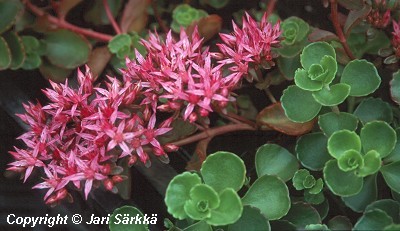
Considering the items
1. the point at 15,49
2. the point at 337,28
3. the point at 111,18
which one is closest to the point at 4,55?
the point at 15,49

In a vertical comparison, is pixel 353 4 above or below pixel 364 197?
above

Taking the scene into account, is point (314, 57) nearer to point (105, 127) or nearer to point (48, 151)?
point (105, 127)

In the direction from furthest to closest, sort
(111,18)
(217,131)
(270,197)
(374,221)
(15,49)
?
(111,18), (15,49), (217,131), (270,197), (374,221)

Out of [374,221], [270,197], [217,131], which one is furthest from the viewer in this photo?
[217,131]

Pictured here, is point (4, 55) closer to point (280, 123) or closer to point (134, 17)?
point (134, 17)

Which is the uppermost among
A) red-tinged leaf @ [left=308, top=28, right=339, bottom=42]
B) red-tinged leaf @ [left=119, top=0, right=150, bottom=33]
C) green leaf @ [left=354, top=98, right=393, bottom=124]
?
red-tinged leaf @ [left=119, top=0, right=150, bottom=33]

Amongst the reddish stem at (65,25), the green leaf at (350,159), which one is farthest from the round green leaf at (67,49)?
the green leaf at (350,159)

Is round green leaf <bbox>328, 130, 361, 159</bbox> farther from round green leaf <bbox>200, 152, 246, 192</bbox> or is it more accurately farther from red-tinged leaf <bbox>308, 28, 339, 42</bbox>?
red-tinged leaf <bbox>308, 28, 339, 42</bbox>

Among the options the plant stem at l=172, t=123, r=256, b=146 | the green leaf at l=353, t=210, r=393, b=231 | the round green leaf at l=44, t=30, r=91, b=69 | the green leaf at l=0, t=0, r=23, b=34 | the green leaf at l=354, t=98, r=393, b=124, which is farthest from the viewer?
the round green leaf at l=44, t=30, r=91, b=69

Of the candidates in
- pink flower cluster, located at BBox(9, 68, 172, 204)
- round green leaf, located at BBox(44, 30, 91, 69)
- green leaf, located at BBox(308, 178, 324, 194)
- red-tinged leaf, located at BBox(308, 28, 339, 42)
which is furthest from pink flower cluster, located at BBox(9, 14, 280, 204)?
round green leaf, located at BBox(44, 30, 91, 69)
